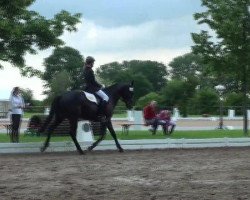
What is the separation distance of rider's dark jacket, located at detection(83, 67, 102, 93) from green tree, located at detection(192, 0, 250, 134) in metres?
8.90

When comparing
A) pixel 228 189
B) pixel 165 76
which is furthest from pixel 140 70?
pixel 228 189

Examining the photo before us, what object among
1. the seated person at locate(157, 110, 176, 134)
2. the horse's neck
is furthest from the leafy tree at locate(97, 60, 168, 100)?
the horse's neck

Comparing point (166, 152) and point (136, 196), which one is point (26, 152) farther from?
point (136, 196)

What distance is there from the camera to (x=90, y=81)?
1669 centimetres

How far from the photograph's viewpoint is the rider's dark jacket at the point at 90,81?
1648 centimetres

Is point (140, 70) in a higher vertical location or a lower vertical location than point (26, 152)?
higher

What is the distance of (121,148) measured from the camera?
1706 cm

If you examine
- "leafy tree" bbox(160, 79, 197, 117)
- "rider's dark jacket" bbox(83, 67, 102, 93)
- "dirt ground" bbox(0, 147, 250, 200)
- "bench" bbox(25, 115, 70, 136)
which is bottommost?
"dirt ground" bbox(0, 147, 250, 200)

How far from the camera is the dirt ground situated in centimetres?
870

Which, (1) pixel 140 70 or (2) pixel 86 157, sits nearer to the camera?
(2) pixel 86 157

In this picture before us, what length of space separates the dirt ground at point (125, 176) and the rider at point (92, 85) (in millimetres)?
1566

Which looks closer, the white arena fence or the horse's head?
the white arena fence

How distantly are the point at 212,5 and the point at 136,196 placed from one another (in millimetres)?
18009

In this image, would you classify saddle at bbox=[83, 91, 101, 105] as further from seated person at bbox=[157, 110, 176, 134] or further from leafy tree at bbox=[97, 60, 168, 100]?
leafy tree at bbox=[97, 60, 168, 100]
